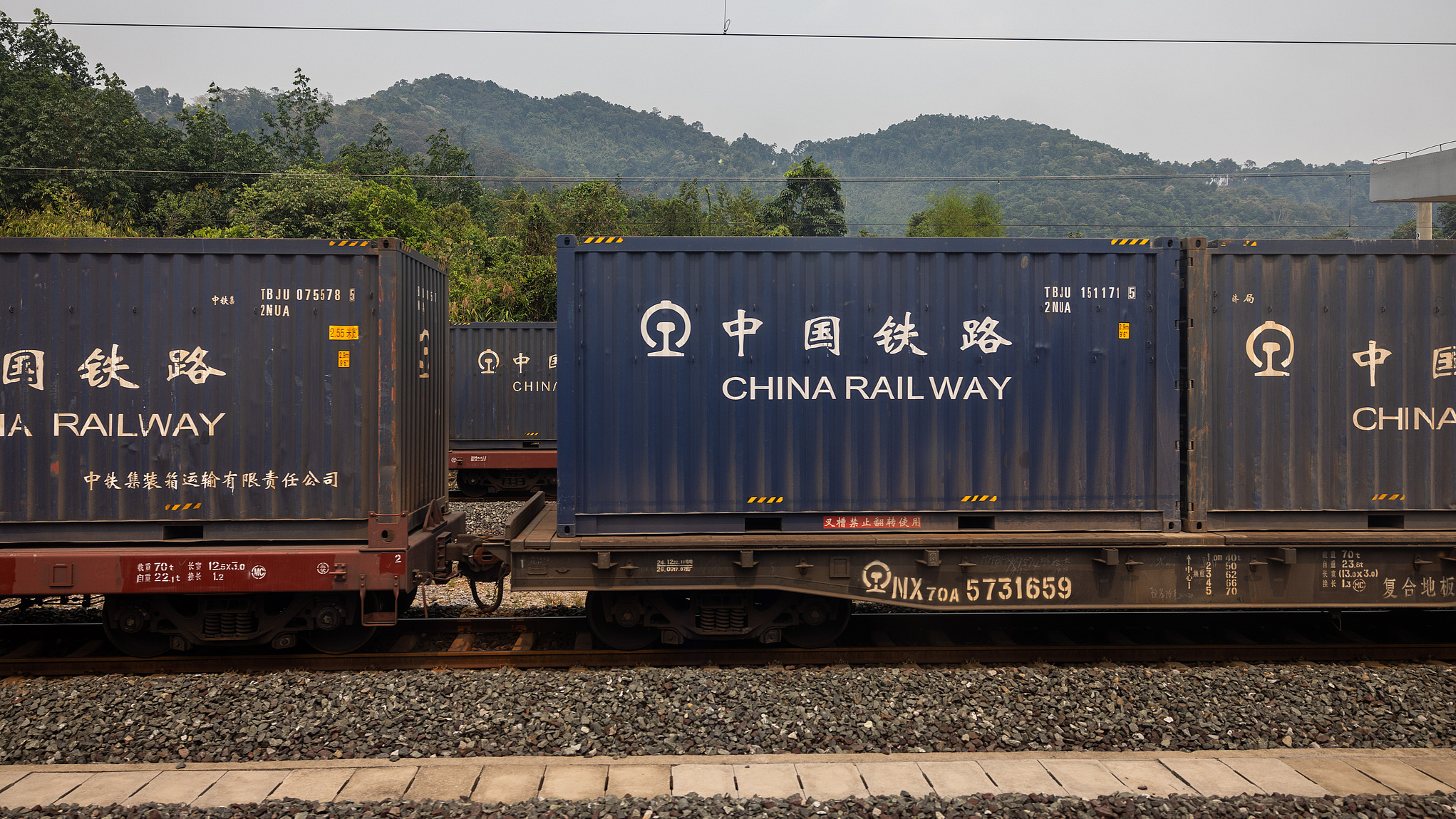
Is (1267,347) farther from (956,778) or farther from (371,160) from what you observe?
(371,160)

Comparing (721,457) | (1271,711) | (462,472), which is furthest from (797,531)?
(462,472)

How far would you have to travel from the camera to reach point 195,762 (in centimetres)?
492

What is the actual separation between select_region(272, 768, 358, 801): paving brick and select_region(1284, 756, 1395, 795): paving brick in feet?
18.8

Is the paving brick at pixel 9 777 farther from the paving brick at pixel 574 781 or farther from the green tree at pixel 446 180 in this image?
the green tree at pixel 446 180

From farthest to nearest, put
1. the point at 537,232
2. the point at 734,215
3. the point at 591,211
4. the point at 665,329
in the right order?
the point at 734,215 < the point at 591,211 < the point at 537,232 < the point at 665,329

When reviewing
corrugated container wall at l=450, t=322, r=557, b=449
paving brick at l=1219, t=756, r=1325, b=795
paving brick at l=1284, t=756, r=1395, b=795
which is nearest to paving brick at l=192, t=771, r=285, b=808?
paving brick at l=1219, t=756, r=1325, b=795

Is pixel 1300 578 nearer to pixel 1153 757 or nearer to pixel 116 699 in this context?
pixel 1153 757

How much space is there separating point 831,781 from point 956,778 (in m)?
0.75

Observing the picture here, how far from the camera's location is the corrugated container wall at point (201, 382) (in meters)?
6.04

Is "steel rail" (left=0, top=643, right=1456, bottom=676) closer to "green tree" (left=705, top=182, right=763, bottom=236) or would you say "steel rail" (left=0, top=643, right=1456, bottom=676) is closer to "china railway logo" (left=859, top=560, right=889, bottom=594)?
"china railway logo" (left=859, top=560, right=889, bottom=594)

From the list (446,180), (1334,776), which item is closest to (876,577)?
(1334,776)

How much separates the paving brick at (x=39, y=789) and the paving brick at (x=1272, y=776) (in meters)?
6.90

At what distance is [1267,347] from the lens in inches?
246

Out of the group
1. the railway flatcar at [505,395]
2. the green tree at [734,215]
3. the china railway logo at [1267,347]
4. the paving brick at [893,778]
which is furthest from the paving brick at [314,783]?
the green tree at [734,215]
